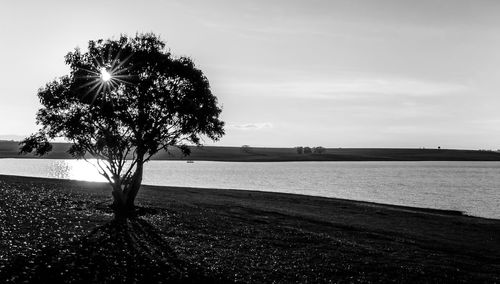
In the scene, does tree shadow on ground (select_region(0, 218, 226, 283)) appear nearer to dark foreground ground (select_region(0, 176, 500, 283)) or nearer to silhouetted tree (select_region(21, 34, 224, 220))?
dark foreground ground (select_region(0, 176, 500, 283))

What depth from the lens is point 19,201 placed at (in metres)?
43.5

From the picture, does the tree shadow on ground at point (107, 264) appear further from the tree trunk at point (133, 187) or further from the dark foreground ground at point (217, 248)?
the tree trunk at point (133, 187)

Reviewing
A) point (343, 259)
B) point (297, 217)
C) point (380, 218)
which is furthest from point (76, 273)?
point (380, 218)

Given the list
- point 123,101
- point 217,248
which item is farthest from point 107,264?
point 123,101

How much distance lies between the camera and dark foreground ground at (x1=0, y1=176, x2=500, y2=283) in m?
23.1

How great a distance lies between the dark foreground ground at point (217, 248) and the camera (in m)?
23.1

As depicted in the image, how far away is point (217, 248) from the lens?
30.2m

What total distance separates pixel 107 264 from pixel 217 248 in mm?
8623

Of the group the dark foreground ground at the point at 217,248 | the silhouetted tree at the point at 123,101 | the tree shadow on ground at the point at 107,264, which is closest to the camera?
the tree shadow on ground at the point at 107,264

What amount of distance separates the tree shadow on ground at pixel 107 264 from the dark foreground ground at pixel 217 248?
50 mm

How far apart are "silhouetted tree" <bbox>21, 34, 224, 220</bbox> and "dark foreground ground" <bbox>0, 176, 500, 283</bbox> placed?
6.10 meters

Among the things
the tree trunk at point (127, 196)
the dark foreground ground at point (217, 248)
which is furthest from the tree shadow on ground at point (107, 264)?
the tree trunk at point (127, 196)

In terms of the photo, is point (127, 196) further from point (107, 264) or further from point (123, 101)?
point (107, 264)

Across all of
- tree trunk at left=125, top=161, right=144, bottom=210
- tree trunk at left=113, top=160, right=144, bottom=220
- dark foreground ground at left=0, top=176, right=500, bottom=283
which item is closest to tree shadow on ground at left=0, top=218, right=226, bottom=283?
dark foreground ground at left=0, top=176, right=500, bottom=283
